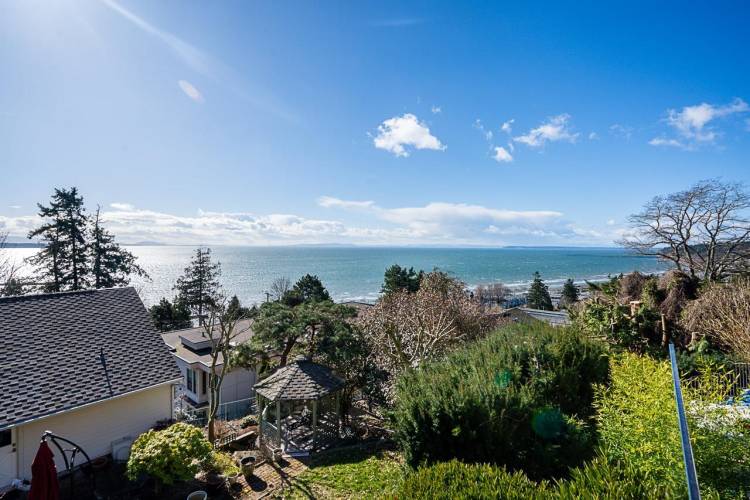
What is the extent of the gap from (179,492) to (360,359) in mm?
6986

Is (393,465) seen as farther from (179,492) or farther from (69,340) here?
(69,340)

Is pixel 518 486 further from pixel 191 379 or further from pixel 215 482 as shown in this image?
pixel 191 379

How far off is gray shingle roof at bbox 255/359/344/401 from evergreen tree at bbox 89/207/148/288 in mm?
23884

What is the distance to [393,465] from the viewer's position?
29.1 feet

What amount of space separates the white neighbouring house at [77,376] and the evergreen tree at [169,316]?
19638 mm

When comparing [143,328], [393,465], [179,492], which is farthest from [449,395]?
→ [143,328]

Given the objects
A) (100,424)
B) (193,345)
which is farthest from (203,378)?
(100,424)

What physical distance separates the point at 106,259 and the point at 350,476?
94.1 feet

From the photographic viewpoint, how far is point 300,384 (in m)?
11.1

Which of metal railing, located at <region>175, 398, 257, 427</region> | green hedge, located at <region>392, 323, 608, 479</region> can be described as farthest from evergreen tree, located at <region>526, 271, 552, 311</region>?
green hedge, located at <region>392, 323, 608, 479</region>

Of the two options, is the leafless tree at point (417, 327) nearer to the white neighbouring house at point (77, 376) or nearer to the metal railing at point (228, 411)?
the metal railing at point (228, 411)

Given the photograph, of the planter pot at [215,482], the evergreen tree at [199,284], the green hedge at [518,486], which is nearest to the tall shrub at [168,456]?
the planter pot at [215,482]

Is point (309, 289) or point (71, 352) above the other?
point (71, 352)

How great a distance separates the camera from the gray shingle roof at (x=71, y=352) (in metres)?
8.80
